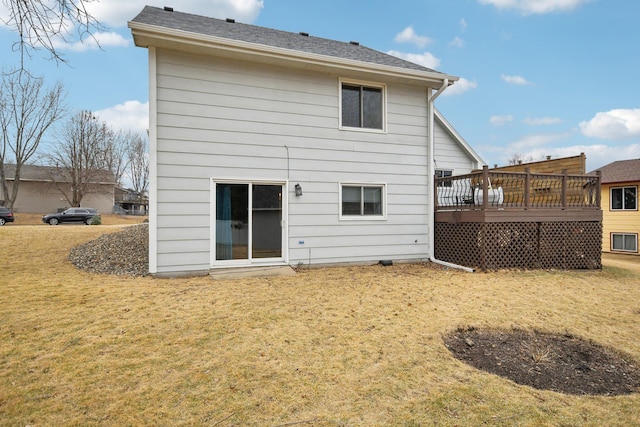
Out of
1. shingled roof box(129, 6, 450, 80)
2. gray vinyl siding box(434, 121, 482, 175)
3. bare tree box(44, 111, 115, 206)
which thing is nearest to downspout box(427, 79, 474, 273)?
shingled roof box(129, 6, 450, 80)

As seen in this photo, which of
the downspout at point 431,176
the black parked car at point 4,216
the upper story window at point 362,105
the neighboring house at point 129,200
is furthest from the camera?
the neighboring house at point 129,200

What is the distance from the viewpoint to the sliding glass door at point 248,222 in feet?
22.9

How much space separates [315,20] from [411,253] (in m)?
9.69

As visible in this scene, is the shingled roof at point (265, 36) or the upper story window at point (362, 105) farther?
the upper story window at point (362, 105)

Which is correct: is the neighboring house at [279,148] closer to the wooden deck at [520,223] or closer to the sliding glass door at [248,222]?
the sliding glass door at [248,222]

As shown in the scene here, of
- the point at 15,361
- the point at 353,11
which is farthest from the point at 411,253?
the point at 353,11

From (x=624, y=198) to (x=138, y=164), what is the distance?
45300 mm

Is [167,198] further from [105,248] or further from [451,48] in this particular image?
[451,48]

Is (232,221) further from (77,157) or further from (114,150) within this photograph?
(114,150)

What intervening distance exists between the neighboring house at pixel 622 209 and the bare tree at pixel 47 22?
2032 cm

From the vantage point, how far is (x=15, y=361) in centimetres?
291

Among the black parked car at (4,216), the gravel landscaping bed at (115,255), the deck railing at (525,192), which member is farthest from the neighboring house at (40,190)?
the deck railing at (525,192)

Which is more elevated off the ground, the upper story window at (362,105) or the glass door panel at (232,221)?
the upper story window at (362,105)

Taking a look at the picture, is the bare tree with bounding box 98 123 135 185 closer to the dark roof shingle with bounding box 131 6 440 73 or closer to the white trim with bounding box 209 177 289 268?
the dark roof shingle with bounding box 131 6 440 73
